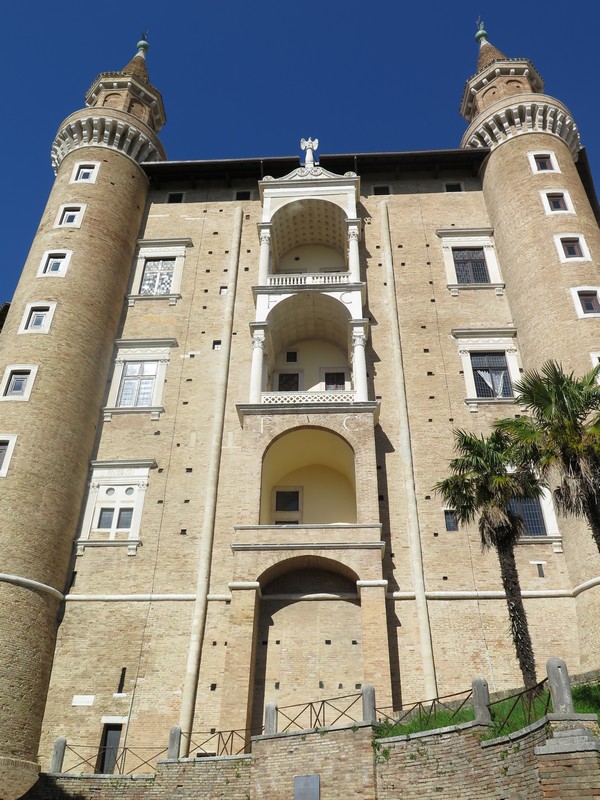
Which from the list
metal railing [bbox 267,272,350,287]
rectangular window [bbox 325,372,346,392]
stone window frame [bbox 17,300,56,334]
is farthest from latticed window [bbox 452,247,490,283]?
stone window frame [bbox 17,300,56,334]

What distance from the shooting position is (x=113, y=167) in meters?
33.2

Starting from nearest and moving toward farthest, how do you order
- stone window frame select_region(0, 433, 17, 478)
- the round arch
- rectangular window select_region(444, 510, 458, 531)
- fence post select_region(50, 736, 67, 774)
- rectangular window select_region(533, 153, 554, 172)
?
fence post select_region(50, 736, 67, 774) < stone window frame select_region(0, 433, 17, 478) < rectangular window select_region(444, 510, 458, 531) < the round arch < rectangular window select_region(533, 153, 554, 172)

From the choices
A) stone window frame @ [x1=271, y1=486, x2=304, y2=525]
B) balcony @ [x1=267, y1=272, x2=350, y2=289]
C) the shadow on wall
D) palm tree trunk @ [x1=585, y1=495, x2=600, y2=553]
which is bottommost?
the shadow on wall

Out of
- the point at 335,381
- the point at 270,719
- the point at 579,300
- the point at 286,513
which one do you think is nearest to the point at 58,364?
the point at 286,513

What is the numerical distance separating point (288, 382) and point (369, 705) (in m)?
15.5

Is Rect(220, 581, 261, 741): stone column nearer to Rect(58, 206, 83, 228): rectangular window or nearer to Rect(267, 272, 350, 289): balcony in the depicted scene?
Rect(267, 272, 350, 289): balcony

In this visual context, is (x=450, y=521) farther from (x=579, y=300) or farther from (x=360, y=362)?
(x=579, y=300)

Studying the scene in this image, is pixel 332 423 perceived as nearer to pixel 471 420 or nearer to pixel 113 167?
pixel 471 420

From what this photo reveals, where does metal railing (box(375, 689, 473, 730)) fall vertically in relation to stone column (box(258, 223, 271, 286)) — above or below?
below

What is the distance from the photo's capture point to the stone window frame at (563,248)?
1107 inches

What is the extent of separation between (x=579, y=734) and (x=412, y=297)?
21074 millimetres

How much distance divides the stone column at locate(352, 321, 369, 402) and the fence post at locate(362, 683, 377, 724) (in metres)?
11.1

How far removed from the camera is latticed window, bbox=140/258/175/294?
31.5 metres

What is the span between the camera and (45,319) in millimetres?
27359
